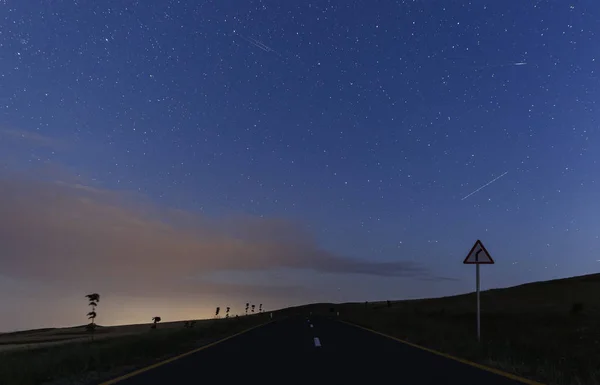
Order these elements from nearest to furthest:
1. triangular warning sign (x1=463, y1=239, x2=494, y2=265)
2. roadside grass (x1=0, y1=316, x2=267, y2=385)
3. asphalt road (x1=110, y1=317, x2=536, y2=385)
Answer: asphalt road (x1=110, y1=317, x2=536, y2=385), roadside grass (x1=0, y1=316, x2=267, y2=385), triangular warning sign (x1=463, y1=239, x2=494, y2=265)

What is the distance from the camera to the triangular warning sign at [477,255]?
15.9 meters

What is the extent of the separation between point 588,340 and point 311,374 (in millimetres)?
18950

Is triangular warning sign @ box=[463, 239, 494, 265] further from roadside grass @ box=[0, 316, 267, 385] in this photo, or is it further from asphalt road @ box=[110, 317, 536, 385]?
roadside grass @ box=[0, 316, 267, 385]

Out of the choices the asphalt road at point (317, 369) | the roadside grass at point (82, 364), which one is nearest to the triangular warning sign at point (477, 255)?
the asphalt road at point (317, 369)

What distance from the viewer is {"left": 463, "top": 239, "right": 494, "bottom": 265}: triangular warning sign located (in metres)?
15.9

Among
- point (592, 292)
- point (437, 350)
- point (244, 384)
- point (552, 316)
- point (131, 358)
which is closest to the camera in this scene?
point (244, 384)

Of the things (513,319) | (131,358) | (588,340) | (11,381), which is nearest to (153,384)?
(11,381)

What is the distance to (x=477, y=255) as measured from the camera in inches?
630

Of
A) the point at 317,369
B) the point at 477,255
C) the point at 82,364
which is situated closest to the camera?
the point at 317,369

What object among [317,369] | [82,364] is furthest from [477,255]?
[82,364]

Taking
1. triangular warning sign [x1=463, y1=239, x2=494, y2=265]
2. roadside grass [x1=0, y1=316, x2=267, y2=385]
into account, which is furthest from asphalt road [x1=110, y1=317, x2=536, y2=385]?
triangular warning sign [x1=463, y1=239, x2=494, y2=265]

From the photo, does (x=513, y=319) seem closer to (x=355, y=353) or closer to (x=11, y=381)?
(x=355, y=353)

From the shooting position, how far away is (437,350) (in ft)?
45.5

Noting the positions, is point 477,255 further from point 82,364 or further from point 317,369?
point 82,364
